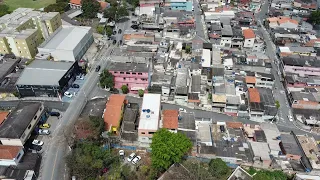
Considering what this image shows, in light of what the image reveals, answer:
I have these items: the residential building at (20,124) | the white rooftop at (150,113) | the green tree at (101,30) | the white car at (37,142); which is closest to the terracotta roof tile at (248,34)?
the white rooftop at (150,113)

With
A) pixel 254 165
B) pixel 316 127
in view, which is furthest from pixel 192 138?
pixel 316 127

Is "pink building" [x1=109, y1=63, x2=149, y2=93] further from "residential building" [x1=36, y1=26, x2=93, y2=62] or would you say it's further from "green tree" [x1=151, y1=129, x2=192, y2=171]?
"green tree" [x1=151, y1=129, x2=192, y2=171]

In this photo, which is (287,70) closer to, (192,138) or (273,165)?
(273,165)

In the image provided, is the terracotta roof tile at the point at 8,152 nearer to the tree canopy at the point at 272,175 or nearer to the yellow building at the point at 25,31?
the yellow building at the point at 25,31

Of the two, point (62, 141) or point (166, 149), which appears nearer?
point (166, 149)

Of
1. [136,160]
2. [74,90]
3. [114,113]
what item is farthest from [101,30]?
[136,160]

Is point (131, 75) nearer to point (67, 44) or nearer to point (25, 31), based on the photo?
point (67, 44)

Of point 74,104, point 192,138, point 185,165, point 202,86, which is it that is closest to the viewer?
point 185,165
